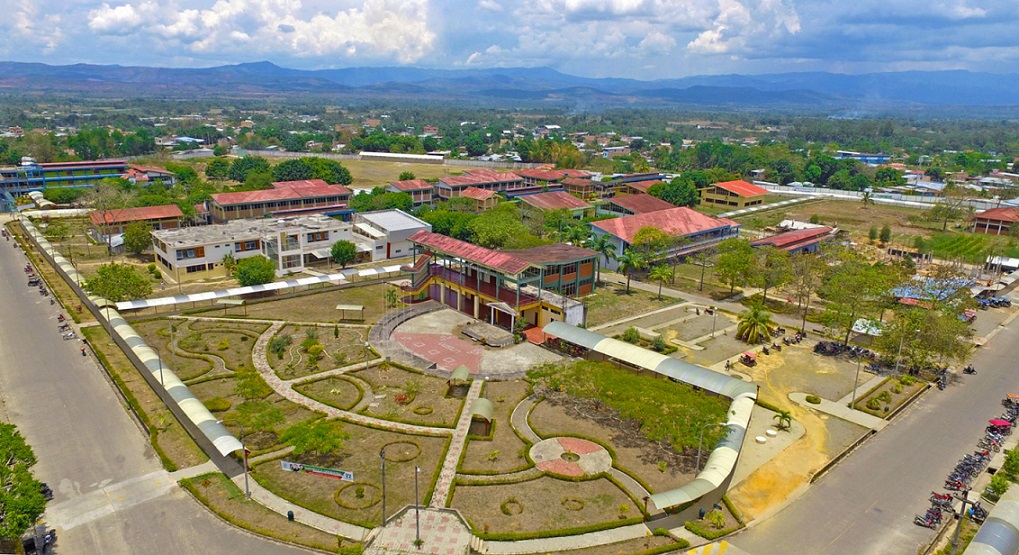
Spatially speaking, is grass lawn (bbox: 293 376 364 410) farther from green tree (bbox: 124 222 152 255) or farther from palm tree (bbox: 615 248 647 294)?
green tree (bbox: 124 222 152 255)

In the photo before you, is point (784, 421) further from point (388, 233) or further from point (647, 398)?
point (388, 233)

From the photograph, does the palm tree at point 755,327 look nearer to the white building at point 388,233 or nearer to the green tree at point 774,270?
the green tree at point 774,270

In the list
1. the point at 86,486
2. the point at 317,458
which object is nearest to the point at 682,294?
the point at 317,458

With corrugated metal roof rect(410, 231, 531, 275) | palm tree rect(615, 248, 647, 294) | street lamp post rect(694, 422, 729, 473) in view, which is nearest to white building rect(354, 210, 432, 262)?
corrugated metal roof rect(410, 231, 531, 275)

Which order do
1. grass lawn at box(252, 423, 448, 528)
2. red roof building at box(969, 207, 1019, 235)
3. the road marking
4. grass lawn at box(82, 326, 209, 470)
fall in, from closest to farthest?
the road marking, grass lawn at box(252, 423, 448, 528), grass lawn at box(82, 326, 209, 470), red roof building at box(969, 207, 1019, 235)

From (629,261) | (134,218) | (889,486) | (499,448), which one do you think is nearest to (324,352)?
(499,448)

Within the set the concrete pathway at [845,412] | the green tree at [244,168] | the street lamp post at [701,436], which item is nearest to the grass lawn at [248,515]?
the street lamp post at [701,436]
